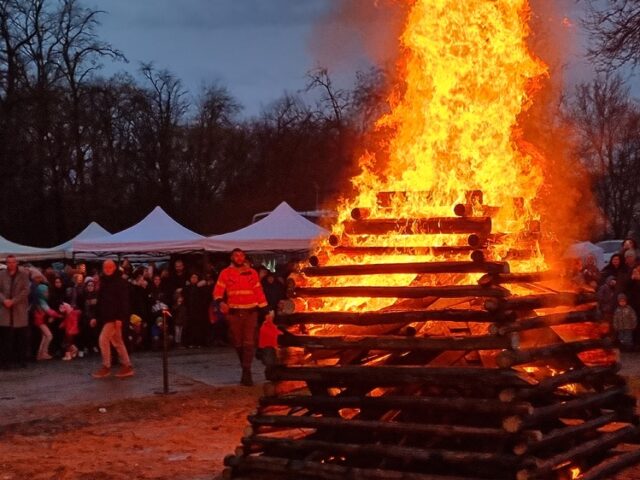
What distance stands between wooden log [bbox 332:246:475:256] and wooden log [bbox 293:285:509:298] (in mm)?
406

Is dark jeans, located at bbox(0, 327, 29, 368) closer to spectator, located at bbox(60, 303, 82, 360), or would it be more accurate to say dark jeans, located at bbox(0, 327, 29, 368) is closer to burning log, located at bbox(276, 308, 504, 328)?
spectator, located at bbox(60, 303, 82, 360)

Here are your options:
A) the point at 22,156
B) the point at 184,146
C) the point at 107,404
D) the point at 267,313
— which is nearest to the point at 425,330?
the point at 107,404

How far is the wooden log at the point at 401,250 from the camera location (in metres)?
7.20

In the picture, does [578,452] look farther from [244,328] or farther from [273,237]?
[273,237]

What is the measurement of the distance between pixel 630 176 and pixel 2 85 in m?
30.1

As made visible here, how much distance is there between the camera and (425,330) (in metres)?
7.46

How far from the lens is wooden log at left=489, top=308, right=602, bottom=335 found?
643 centimetres

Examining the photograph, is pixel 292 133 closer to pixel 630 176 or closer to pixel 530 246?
pixel 630 176

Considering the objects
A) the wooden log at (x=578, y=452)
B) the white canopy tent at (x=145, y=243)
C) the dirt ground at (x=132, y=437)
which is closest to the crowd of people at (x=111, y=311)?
the white canopy tent at (x=145, y=243)

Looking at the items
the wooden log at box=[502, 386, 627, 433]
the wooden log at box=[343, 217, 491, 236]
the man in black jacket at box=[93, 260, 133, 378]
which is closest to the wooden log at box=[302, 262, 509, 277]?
the wooden log at box=[343, 217, 491, 236]

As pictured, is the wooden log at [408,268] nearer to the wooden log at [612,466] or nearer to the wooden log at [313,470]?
the wooden log at [313,470]

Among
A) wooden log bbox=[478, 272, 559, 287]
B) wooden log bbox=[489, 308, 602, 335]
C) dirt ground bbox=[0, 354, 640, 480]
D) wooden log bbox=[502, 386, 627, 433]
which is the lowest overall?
dirt ground bbox=[0, 354, 640, 480]

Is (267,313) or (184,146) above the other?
(184,146)

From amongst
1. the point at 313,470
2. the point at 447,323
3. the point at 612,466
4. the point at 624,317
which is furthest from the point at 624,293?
the point at 313,470
